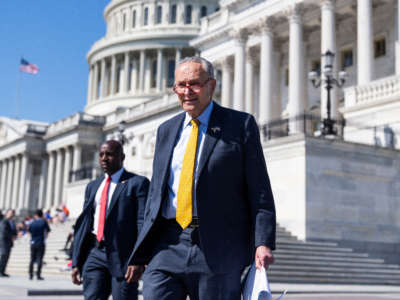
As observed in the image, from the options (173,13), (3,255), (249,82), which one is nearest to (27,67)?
(173,13)

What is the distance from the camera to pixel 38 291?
13055mm

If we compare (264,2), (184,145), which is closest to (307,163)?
(184,145)

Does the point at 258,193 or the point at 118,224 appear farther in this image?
the point at 118,224

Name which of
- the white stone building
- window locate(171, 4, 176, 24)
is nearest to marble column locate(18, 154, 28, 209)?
the white stone building

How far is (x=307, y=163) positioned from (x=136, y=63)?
72751mm

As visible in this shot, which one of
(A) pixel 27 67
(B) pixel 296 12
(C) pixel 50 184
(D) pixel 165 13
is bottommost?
(C) pixel 50 184

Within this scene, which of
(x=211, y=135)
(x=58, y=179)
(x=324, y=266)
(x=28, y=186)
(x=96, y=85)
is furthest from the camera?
(x=96, y=85)

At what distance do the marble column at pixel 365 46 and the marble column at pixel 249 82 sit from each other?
38.7 feet

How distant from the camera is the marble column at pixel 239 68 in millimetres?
43244

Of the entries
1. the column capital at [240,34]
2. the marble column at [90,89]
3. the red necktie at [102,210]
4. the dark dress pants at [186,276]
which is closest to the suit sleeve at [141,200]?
the red necktie at [102,210]

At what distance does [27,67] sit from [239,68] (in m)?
39.9

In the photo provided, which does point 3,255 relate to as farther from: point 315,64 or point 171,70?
point 171,70

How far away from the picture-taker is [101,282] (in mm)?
6219

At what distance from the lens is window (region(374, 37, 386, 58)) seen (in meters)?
39.6
